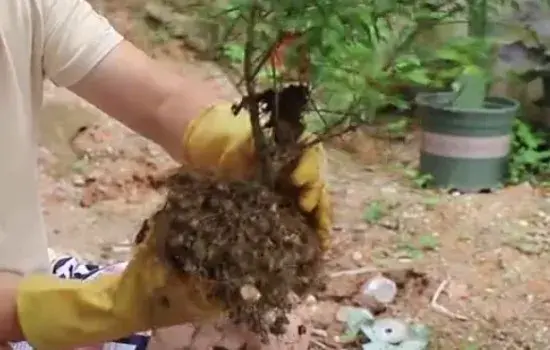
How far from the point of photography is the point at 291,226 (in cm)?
96

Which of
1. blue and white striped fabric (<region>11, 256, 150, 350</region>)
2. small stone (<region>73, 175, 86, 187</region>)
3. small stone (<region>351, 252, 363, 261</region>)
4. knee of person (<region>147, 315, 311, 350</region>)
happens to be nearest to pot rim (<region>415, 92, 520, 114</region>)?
small stone (<region>351, 252, 363, 261</region>)

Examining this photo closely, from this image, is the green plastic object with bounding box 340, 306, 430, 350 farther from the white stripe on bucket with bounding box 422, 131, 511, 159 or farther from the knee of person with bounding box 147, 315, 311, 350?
the white stripe on bucket with bounding box 422, 131, 511, 159

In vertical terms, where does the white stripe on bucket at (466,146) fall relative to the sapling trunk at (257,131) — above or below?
below

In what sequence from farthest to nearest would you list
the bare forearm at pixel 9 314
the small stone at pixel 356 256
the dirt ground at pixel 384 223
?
the small stone at pixel 356 256 → the dirt ground at pixel 384 223 → the bare forearm at pixel 9 314

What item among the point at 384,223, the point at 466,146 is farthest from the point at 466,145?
the point at 384,223

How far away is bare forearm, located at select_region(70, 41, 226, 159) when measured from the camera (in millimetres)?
1211

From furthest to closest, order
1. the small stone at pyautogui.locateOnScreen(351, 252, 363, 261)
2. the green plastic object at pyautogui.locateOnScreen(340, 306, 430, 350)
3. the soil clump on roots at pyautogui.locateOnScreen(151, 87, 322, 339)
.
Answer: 1. the small stone at pyautogui.locateOnScreen(351, 252, 363, 261)
2. the green plastic object at pyautogui.locateOnScreen(340, 306, 430, 350)
3. the soil clump on roots at pyautogui.locateOnScreen(151, 87, 322, 339)

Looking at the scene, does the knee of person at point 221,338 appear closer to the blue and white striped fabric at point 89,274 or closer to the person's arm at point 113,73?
the blue and white striped fabric at point 89,274

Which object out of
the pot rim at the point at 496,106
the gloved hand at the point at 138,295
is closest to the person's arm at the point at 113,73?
the gloved hand at the point at 138,295

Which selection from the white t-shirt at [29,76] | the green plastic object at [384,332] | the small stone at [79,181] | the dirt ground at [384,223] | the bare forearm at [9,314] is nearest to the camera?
the bare forearm at [9,314]

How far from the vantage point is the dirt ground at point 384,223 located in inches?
74.2

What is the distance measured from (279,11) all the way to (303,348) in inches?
18.8

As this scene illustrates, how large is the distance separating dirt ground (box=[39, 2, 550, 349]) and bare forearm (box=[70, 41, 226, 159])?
53 cm

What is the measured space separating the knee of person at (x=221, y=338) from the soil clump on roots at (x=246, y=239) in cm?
8
